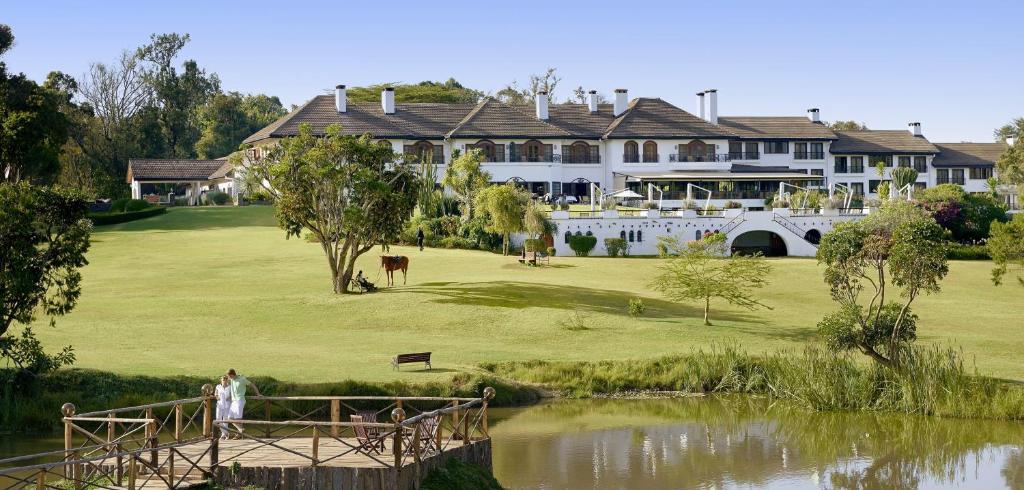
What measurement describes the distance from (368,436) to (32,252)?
1438cm

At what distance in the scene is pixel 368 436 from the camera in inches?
836

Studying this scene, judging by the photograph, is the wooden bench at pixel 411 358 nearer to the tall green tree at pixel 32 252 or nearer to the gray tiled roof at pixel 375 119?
the tall green tree at pixel 32 252

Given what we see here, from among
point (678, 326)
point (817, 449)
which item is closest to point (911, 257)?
point (817, 449)

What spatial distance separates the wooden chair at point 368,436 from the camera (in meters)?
19.9

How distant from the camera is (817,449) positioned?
2856cm

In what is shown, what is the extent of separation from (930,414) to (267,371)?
678 inches

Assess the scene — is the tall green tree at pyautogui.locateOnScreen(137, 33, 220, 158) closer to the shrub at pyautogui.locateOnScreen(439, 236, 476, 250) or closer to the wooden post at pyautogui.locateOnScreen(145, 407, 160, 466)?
the shrub at pyautogui.locateOnScreen(439, 236, 476, 250)

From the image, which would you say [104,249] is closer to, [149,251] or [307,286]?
[149,251]

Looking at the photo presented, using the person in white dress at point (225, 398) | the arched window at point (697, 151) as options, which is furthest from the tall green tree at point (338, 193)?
the arched window at point (697, 151)

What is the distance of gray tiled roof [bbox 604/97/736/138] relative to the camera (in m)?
86.5

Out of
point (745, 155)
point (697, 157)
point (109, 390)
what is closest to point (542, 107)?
point (697, 157)

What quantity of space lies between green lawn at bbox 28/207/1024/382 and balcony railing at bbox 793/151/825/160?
35.9 meters

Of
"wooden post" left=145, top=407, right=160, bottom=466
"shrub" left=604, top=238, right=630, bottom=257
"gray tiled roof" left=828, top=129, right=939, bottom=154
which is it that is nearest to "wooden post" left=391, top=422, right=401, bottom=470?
"wooden post" left=145, top=407, right=160, bottom=466

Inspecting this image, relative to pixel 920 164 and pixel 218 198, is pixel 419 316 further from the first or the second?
pixel 920 164
